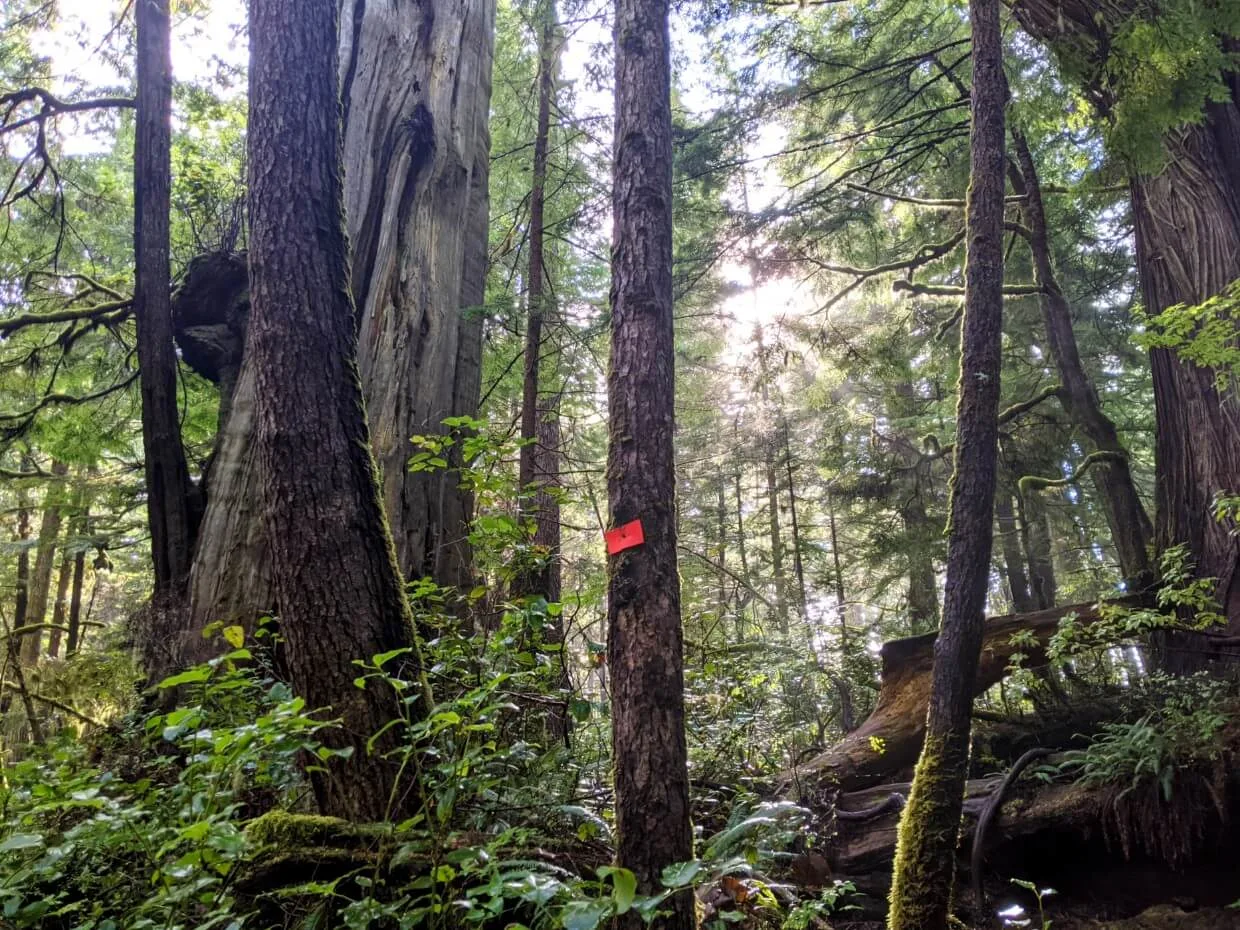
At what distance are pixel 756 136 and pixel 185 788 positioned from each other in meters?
8.50

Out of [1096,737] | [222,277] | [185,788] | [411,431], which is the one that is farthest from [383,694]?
[1096,737]

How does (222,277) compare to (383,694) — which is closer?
(383,694)

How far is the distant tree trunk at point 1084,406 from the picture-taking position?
7184 mm

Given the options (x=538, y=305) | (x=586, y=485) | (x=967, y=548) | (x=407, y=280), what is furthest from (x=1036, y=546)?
(x=407, y=280)

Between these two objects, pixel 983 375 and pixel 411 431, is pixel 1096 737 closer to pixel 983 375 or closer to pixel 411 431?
pixel 983 375

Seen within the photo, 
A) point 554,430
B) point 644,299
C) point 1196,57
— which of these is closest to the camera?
point 644,299

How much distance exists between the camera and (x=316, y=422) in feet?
9.09

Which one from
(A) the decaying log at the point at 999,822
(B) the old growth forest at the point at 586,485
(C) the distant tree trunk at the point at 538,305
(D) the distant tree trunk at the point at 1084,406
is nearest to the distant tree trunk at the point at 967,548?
(B) the old growth forest at the point at 586,485

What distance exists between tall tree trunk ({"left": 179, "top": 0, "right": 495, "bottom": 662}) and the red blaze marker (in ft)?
7.23

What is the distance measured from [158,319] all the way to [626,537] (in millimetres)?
4895

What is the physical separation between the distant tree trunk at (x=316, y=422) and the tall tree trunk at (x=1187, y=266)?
20.7ft

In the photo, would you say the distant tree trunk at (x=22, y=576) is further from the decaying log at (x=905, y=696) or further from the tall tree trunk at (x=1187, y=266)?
the tall tree trunk at (x=1187, y=266)

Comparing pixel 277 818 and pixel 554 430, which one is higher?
pixel 554 430

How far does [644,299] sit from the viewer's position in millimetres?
2975
